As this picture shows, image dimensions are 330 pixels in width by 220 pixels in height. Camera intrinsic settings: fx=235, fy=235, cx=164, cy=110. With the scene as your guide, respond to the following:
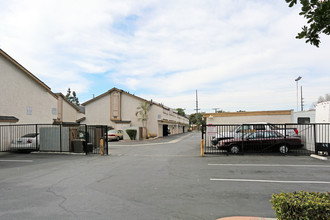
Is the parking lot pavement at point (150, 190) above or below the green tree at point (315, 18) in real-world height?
below

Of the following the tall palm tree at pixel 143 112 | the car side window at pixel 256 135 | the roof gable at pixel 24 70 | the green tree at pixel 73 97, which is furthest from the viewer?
the green tree at pixel 73 97

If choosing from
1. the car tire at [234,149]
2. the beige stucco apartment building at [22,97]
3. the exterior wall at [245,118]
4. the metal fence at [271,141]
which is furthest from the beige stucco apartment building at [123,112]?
the car tire at [234,149]

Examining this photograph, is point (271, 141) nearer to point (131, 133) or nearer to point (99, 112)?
point (131, 133)

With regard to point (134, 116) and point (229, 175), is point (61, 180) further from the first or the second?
point (134, 116)

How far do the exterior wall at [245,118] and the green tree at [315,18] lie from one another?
720 inches

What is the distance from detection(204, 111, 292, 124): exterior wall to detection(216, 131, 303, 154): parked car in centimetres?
614

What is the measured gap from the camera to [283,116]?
21.5 m

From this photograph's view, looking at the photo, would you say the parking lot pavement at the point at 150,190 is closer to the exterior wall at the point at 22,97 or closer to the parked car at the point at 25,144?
the parked car at the point at 25,144

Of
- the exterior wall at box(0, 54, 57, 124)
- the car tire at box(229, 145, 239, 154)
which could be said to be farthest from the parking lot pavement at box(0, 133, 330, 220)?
the exterior wall at box(0, 54, 57, 124)

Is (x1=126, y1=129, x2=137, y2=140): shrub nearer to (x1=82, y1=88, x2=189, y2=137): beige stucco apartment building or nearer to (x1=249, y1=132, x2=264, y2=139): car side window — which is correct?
(x1=82, y1=88, x2=189, y2=137): beige stucco apartment building

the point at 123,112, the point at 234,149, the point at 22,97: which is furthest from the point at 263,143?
the point at 123,112

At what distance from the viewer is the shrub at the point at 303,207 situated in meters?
3.26

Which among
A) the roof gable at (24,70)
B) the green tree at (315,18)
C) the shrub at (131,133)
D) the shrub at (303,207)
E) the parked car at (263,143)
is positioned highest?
the roof gable at (24,70)

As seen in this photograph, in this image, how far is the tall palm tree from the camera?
112 feet
